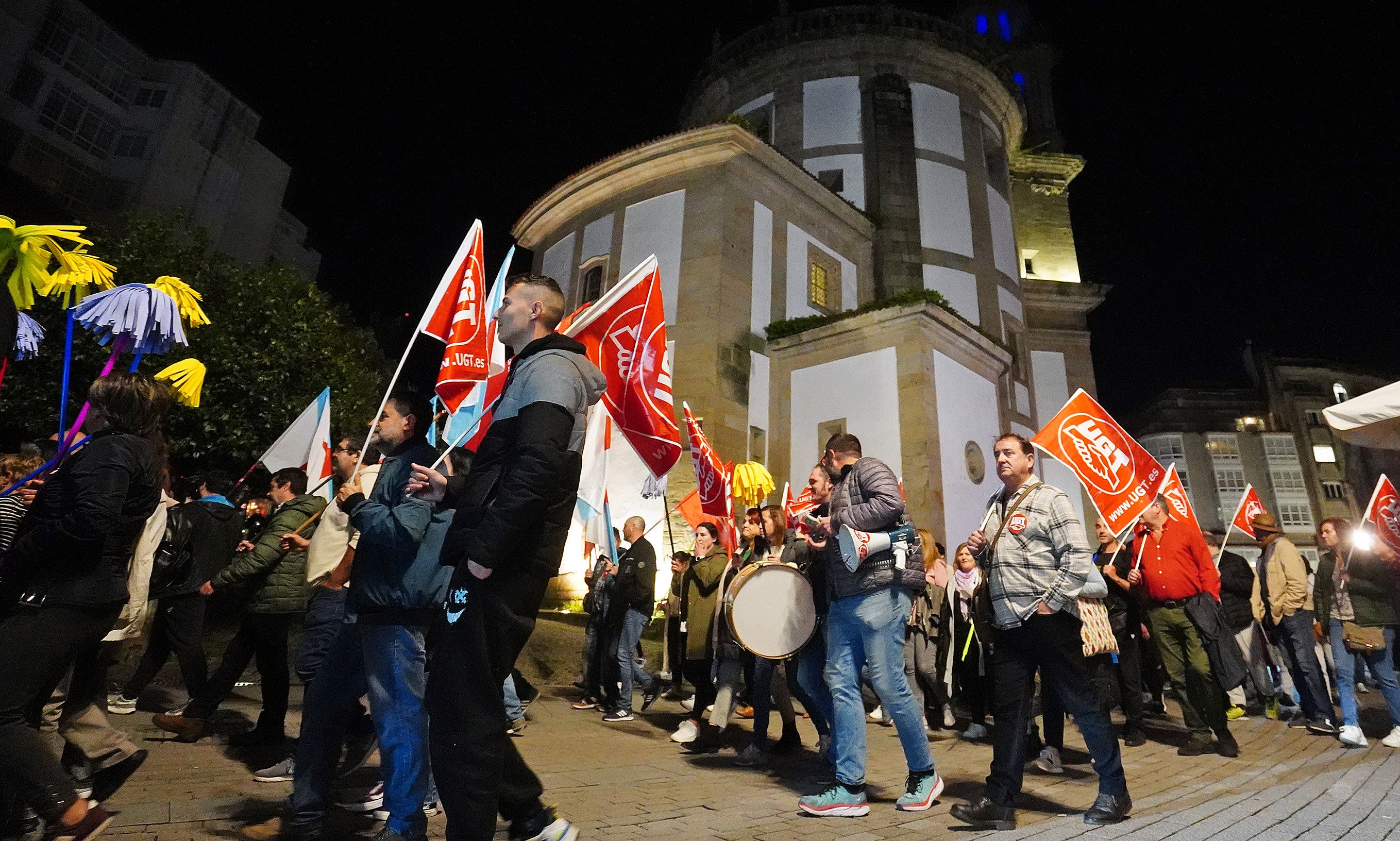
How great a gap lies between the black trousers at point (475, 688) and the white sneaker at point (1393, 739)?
833 cm

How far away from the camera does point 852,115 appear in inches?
1049

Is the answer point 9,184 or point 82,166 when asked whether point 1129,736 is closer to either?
point 9,184

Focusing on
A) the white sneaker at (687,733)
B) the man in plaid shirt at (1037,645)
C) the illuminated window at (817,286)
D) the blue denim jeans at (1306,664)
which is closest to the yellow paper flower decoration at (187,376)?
the white sneaker at (687,733)

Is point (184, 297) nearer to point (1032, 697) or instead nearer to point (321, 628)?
point (321, 628)

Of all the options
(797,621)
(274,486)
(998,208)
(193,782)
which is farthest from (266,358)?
(998,208)

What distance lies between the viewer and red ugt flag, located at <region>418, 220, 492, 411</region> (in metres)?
6.15

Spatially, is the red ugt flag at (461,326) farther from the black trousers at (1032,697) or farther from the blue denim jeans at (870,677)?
the black trousers at (1032,697)

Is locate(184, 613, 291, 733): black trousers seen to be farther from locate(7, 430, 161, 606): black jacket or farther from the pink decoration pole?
locate(7, 430, 161, 606): black jacket

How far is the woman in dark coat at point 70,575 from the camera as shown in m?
2.93

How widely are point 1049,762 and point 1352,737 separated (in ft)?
10.5

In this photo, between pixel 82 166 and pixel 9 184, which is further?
pixel 82 166

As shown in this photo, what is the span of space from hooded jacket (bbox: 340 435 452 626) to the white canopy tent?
7207 millimetres

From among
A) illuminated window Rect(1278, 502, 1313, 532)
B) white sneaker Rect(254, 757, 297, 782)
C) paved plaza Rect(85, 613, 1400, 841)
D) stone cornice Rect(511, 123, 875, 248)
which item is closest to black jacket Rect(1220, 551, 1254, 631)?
paved plaza Rect(85, 613, 1400, 841)

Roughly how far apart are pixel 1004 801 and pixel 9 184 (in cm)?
3682
